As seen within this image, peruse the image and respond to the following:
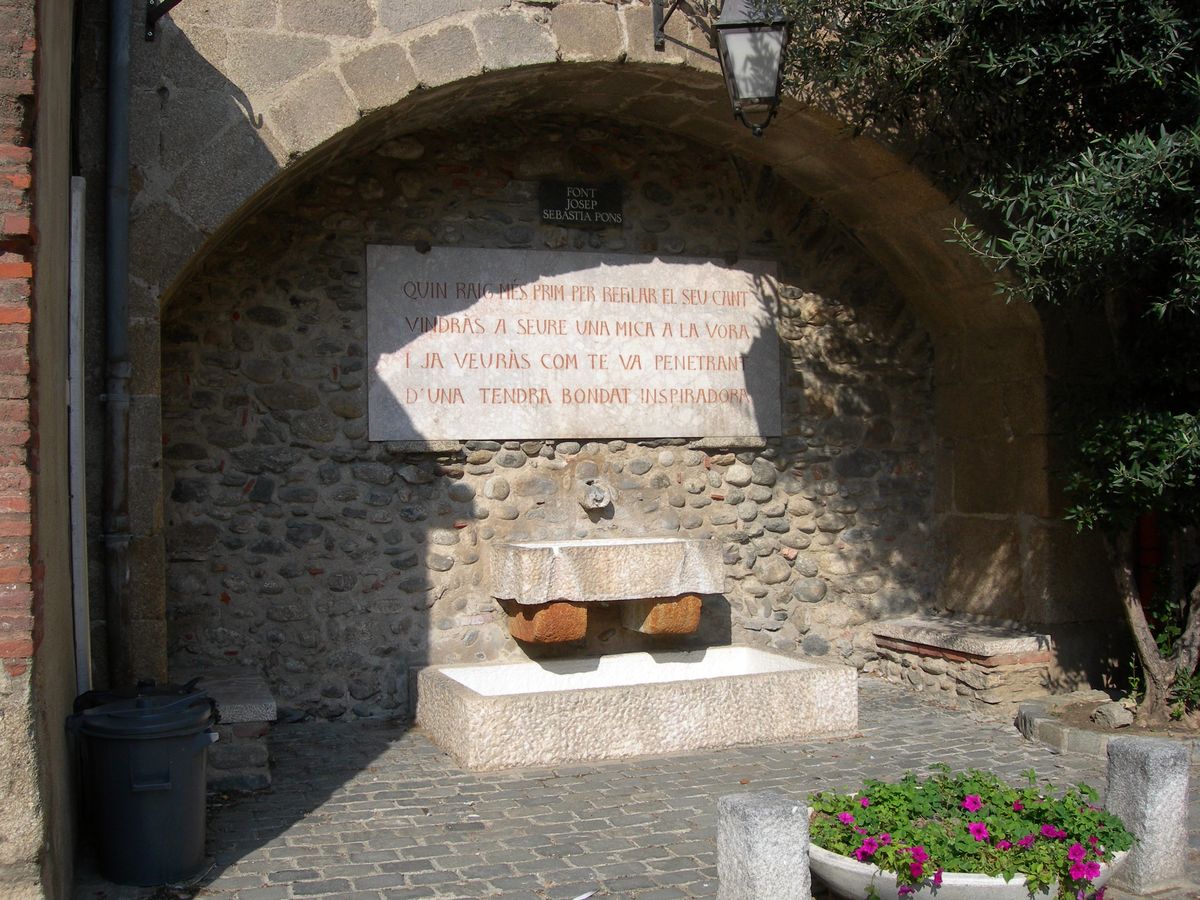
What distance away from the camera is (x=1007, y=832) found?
3.32 m

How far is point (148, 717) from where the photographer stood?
3.81m

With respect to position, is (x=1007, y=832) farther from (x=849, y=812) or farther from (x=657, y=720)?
(x=657, y=720)

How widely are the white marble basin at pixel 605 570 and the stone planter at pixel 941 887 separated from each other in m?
2.71

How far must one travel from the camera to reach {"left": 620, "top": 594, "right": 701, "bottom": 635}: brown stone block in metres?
6.17

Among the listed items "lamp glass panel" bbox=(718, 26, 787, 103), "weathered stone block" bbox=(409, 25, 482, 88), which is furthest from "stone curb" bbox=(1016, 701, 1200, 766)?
"weathered stone block" bbox=(409, 25, 482, 88)

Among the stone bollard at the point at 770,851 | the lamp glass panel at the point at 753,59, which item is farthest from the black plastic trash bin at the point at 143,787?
the lamp glass panel at the point at 753,59

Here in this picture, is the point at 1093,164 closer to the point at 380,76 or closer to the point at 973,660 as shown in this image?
the point at 973,660

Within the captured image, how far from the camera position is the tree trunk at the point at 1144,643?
5.89 m

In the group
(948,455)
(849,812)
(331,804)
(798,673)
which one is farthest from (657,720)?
(948,455)

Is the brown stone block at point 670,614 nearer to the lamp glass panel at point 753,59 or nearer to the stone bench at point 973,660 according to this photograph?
the stone bench at point 973,660

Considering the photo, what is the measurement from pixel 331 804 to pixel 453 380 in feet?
7.86

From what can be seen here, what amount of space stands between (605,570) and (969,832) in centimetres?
283

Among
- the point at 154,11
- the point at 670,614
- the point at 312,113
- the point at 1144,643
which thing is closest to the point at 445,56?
the point at 312,113

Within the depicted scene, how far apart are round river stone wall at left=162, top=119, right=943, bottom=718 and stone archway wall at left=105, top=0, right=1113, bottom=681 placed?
9.2 inches
